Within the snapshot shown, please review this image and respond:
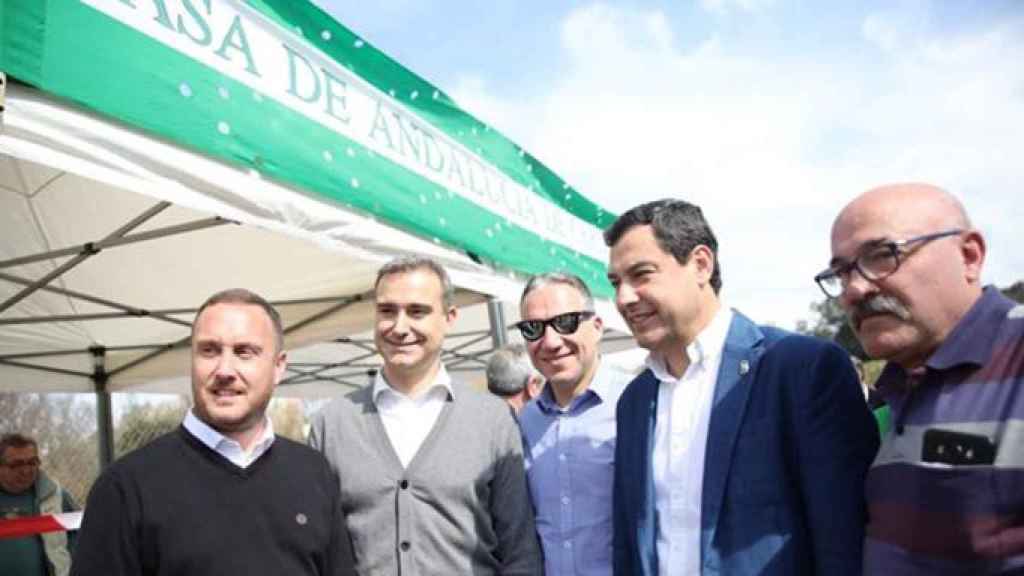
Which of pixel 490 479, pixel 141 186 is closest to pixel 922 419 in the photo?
pixel 490 479

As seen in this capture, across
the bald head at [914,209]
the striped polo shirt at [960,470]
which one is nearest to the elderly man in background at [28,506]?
the striped polo shirt at [960,470]

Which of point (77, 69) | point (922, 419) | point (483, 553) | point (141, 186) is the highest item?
point (77, 69)

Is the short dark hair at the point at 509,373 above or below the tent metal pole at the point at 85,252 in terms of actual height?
below

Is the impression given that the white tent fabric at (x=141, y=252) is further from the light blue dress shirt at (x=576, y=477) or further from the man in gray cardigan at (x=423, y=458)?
the light blue dress shirt at (x=576, y=477)

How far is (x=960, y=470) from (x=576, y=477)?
123 centimetres

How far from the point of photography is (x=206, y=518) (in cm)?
178

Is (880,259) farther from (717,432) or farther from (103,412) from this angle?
(103,412)

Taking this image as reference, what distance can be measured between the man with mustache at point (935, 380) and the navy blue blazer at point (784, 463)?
83 mm

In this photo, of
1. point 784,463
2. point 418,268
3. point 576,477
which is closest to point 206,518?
point 418,268

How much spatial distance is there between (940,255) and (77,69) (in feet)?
8.07

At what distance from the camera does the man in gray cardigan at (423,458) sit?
2.06 m

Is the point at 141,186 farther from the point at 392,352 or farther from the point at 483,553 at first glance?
the point at 483,553

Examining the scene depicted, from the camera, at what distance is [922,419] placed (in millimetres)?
1453

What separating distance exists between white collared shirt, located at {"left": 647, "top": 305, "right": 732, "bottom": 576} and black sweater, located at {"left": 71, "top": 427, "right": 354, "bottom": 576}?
0.84 meters
